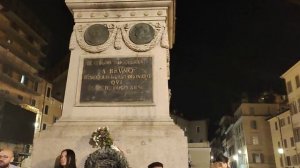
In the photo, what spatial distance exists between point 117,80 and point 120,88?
200 millimetres

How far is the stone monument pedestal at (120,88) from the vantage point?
6051mm

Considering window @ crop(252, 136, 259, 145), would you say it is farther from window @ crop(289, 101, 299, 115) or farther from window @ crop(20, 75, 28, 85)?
window @ crop(20, 75, 28, 85)

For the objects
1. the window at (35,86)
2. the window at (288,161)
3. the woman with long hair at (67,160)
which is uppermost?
the window at (35,86)

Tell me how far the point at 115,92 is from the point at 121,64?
678mm

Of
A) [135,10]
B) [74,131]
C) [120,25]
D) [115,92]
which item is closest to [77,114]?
[74,131]

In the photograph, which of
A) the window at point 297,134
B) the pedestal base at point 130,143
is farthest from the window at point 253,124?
the pedestal base at point 130,143

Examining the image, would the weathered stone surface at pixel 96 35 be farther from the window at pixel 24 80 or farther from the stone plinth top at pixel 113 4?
the window at pixel 24 80

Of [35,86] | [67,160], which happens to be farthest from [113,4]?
[35,86]

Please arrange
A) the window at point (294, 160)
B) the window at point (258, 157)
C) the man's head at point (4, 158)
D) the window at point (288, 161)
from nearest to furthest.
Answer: the man's head at point (4, 158)
the window at point (294, 160)
the window at point (288, 161)
the window at point (258, 157)

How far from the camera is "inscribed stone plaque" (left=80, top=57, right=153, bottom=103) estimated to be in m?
6.71

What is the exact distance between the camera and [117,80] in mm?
6836

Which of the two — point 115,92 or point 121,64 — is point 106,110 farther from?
point 121,64

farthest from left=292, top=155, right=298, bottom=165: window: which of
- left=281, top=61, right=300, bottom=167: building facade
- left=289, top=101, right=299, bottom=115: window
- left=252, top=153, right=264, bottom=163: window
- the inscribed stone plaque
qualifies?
the inscribed stone plaque

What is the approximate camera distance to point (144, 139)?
6.09m
